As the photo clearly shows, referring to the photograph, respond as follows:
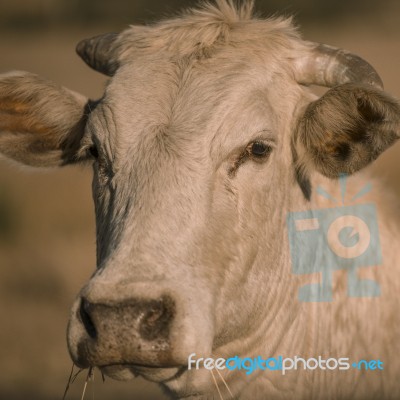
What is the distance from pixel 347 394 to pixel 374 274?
68 centimetres

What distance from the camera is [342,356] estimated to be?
5.19 m

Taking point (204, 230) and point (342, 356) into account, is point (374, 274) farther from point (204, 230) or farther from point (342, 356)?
point (204, 230)

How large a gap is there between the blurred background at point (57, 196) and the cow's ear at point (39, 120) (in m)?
0.13

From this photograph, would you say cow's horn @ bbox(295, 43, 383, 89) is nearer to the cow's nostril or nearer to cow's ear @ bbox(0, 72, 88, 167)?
cow's ear @ bbox(0, 72, 88, 167)

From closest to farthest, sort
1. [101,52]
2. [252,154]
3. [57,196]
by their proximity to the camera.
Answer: [252,154]
[101,52]
[57,196]

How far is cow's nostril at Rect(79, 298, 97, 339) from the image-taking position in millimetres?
4148

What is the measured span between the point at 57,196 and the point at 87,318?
983cm

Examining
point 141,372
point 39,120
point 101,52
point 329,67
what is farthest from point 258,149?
point 39,120

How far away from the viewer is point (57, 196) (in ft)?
45.5

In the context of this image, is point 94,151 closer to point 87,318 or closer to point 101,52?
point 101,52

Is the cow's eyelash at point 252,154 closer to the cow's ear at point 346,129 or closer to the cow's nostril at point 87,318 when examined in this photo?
the cow's ear at point 346,129

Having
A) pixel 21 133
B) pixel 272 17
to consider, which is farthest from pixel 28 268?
pixel 272 17

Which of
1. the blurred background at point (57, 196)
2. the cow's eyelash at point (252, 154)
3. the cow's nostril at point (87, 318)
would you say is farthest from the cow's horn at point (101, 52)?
the cow's nostril at point (87, 318)

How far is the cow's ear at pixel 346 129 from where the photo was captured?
479cm
